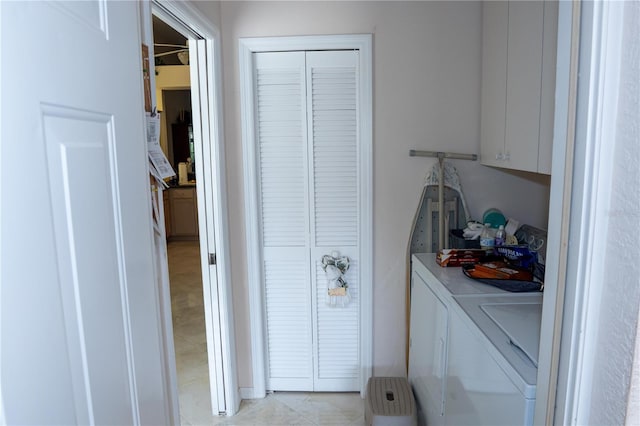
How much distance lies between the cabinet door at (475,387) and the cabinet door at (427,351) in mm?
97

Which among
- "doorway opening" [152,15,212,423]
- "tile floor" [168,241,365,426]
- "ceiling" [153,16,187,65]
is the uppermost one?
"ceiling" [153,16,187,65]

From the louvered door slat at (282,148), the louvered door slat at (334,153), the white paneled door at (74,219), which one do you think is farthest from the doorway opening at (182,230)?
the white paneled door at (74,219)

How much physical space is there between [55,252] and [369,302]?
193 cm

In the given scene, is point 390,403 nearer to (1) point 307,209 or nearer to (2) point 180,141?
(1) point 307,209

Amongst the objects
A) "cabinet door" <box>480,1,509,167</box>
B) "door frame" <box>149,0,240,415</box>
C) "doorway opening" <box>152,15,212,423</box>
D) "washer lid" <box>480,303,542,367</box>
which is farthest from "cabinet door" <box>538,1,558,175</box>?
"doorway opening" <box>152,15,212,423</box>

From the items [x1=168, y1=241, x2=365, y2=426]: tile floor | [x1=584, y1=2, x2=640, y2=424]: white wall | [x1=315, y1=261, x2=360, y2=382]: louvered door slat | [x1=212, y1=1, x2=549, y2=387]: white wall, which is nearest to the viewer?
[x1=584, y1=2, x2=640, y2=424]: white wall

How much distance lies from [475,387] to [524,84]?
1190 millimetres

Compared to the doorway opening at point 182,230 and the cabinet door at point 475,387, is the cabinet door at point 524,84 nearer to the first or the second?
the cabinet door at point 475,387

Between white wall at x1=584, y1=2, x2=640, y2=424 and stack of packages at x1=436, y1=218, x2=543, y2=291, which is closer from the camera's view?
white wall at x1=584, y1=2, x2=640, y2=424

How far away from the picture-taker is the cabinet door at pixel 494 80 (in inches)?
70.7

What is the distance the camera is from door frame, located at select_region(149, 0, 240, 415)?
2.01 m

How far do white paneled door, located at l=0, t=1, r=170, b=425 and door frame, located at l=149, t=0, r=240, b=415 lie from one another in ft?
3.97

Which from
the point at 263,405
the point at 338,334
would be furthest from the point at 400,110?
the point at 263,405

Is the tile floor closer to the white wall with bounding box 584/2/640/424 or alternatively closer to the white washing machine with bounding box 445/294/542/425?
the white washing machine with bounding box 445/294/542/425
